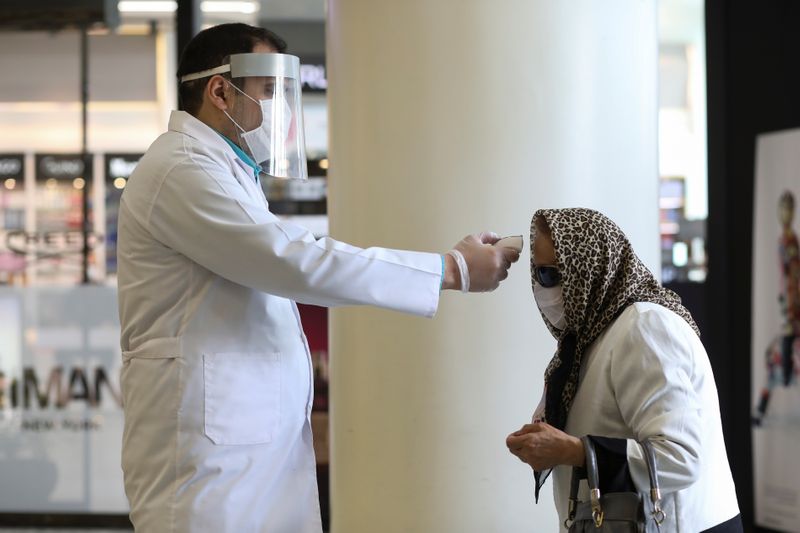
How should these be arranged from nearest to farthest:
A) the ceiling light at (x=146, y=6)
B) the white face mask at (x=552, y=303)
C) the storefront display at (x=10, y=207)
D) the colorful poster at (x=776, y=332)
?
the white face mask at (x=552, y=303) → the colorful poster at (x=776, y=332) → the ceiling light at (x=146, y=6) → the storefront display at (x=10, y=207)

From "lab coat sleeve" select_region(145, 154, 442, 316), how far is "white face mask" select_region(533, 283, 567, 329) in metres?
0.25

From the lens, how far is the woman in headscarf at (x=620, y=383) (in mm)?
2238

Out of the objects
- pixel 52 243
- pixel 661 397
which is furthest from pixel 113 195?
pixel 661 397

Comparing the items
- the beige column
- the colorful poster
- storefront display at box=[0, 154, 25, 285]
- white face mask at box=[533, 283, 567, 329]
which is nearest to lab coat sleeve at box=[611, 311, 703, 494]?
white face mask at box=[533, 283, 567, 329]

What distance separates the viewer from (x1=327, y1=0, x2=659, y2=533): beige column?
3.20 m

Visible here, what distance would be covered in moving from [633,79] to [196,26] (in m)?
3.55

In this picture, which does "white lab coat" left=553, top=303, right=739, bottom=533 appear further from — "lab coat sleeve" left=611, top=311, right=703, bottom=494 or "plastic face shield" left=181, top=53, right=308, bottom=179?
"plastic face shield" left=181, top=53, right=308, bottom=179

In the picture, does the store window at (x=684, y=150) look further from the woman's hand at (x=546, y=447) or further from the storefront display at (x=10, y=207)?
the woman's hand at (x=546, y=447)

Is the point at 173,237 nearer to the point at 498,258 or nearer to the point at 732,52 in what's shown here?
the point at 498,258

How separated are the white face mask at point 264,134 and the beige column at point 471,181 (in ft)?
1.93

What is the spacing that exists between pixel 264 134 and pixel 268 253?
44 centimetres

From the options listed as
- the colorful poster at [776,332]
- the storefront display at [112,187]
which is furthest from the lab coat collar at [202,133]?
the storefront display at [112,187]

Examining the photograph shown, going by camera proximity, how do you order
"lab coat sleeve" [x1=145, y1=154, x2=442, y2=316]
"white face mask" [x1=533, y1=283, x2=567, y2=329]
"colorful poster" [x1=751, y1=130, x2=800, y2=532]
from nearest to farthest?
1. "lab coat sleeve" [x1=145, y1=154, x2=442, y2=316]
2. "white face mask" [x1=533, y1=283, x2=567, y2=329]
3. "colorful poster" [x1=751, y1=130, x2=800, y2=532]

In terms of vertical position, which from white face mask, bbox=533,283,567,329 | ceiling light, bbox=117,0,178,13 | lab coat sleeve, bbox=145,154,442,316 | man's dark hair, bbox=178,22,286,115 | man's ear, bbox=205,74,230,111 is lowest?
white face mask, bbox=533,283,567,329
